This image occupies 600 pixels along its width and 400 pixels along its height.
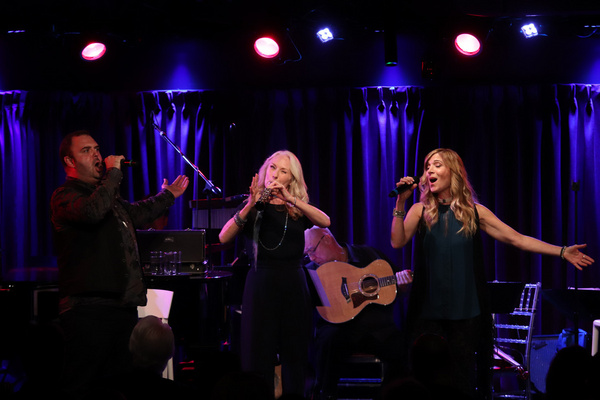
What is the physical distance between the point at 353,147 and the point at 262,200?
10.9ft

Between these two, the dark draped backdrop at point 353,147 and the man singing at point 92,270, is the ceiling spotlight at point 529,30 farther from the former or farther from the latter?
the man singing at point 92,270

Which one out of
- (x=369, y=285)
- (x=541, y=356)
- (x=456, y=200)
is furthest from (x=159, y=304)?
(x=541, y=356)

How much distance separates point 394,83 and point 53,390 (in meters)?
5.36

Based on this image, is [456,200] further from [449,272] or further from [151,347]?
[151,347]

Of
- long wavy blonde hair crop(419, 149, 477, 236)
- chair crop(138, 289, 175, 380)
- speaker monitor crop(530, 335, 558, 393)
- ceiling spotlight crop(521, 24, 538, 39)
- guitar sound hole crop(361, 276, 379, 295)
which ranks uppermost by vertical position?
ceiling spotlight crop(521, 24, 538, 39)

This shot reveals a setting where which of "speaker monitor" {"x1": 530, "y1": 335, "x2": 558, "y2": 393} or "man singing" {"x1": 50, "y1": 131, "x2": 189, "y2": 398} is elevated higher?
"man singing" {"x1": 50, "y1": 131, "x2": 189, "y2": 398}

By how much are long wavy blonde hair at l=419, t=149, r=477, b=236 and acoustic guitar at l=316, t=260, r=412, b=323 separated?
1.27m

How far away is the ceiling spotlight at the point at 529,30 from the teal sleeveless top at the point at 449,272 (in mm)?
2995

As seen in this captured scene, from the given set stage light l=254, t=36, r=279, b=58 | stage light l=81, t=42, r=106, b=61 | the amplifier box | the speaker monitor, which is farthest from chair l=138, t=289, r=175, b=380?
the speaker monitor

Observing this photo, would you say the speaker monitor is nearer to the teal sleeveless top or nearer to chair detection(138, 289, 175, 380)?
the teal sleeveless top

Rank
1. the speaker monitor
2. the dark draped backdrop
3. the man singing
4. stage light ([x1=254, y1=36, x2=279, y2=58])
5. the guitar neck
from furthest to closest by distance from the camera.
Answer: the dark draped backdrop, stage light ([x1=254, y1=36, x2=279, y2=58]), the speaker monitor, the guitar neck, the man singing

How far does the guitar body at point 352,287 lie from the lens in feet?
16.7

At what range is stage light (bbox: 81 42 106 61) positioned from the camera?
250 inches

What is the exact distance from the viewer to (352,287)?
5180 millimetres
